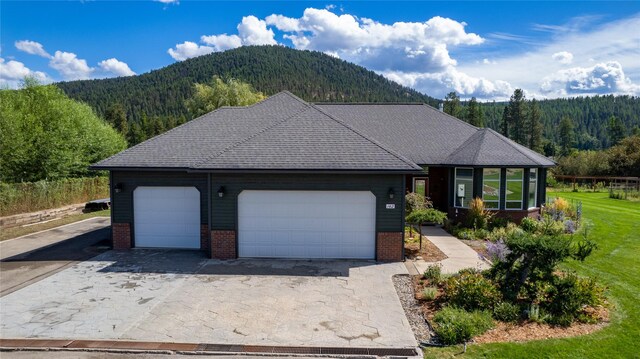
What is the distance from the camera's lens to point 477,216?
15.5 meters

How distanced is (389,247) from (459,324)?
4811mm

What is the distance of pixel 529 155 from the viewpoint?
54.3ft

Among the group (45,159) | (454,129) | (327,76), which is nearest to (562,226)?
(454,129)

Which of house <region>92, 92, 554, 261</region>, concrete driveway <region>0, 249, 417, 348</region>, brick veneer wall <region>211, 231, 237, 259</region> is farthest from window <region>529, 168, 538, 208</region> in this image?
brick veneer wall <region>211, 231, 237, 259</region>

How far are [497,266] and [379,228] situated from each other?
370 centimetres

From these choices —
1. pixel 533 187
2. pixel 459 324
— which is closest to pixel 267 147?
pixel 459 324

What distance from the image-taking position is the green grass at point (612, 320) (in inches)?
243

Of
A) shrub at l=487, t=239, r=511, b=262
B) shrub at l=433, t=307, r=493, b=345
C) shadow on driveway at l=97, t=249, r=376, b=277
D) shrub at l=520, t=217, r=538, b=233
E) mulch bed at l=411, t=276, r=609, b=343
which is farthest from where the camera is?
shrub at l=520, t=217, r=538, b=233

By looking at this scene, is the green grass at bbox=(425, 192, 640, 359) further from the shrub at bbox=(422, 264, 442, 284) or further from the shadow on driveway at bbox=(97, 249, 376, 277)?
the shadow on driveway at bbox=(97, 249, 376, 277)

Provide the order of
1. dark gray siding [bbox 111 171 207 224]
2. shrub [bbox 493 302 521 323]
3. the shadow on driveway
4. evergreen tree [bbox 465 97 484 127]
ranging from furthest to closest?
1. evergreen tree [bbox 465 97 484 127]
2. dark gray siding [bbox 111 171 207 224]
3. the shadow on driveway
4. shrub [bbox 493 302 521 323]

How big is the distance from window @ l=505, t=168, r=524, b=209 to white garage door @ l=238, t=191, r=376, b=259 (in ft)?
25.9

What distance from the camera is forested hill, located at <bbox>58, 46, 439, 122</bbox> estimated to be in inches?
3391

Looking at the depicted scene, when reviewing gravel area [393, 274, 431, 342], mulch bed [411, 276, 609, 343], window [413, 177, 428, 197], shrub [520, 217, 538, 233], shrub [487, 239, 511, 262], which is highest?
window [413, 177, 428, 197]

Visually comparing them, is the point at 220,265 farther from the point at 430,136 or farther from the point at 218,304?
the point at 430,136
